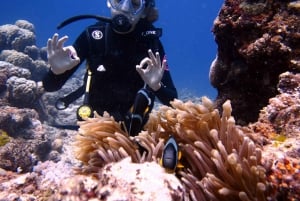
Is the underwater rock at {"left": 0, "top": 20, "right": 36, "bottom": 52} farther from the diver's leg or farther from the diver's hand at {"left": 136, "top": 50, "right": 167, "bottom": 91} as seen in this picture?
the diver's leg

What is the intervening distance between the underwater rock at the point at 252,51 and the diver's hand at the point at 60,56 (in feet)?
5.85

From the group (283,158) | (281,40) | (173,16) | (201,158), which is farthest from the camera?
(173,16)

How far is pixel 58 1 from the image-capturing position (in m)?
118

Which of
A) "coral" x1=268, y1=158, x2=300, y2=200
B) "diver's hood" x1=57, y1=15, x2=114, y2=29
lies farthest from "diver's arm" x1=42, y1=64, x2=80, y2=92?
"coral" x1=268, y1=158, x2=300, y2=200

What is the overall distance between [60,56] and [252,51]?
2317 mm

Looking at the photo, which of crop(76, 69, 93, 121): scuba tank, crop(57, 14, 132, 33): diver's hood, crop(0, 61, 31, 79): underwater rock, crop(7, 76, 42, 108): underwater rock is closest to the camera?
crop(76, 69, 93, 121): scuba tank

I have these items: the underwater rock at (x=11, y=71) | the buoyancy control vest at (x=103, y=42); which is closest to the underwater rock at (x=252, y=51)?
the buoyancy control vest at (x=103, y=42)

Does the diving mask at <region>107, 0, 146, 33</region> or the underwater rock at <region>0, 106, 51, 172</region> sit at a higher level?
the diving mask at <region>107, 0, 146, 33</region>

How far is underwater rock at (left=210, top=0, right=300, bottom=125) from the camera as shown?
295 cm

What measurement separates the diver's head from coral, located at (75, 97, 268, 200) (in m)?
2.38

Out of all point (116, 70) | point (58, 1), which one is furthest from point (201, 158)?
point (58, 1)

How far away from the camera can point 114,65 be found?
5035mm

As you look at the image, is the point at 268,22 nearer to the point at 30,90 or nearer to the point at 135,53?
the point at 135,53

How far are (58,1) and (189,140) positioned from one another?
127246mm
